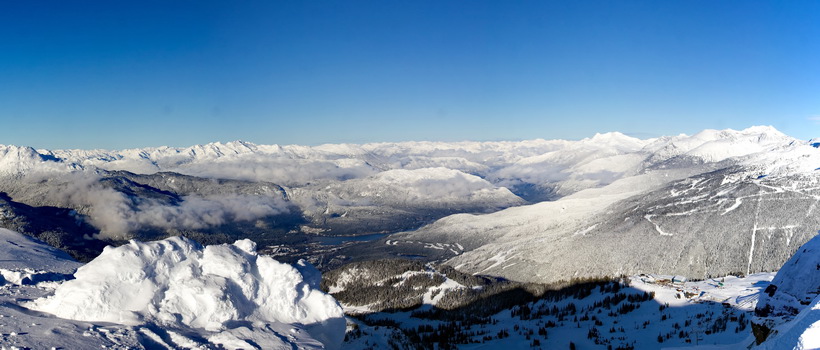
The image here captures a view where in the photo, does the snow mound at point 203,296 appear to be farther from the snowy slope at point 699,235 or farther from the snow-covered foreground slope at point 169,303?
the snowy slope at point 699,235

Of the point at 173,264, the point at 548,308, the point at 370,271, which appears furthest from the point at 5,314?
the point at 370,271

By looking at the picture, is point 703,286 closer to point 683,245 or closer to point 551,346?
point 551,346

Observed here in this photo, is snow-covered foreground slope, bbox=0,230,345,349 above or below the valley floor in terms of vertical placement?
above

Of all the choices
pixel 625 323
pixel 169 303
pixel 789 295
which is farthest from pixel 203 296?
pixel 625 323

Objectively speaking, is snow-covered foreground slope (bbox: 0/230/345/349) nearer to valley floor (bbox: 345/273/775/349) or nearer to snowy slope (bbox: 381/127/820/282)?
valley floor (bbox: 345/273/775/349)

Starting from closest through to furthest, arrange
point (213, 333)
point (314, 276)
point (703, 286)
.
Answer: point (213, 333) < point (314, 276) < point (703, 286)

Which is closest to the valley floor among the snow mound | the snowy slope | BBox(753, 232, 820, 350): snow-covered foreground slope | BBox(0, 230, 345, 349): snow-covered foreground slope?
BBox(753, 232, 820, 350): snow-covered foreground slope
